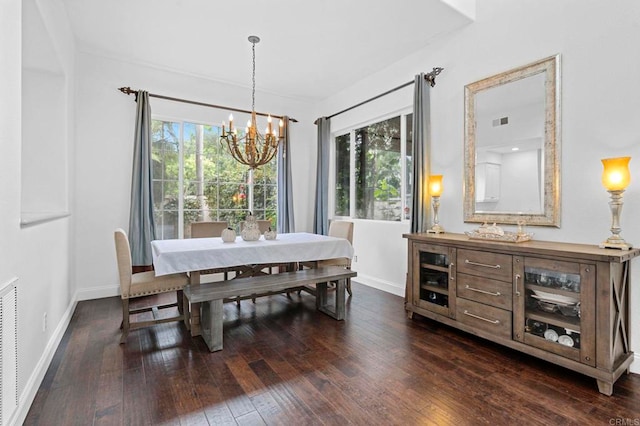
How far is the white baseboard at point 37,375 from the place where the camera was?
1.67 meters

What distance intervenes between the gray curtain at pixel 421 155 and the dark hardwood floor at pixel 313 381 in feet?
3.84

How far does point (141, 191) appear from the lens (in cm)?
402

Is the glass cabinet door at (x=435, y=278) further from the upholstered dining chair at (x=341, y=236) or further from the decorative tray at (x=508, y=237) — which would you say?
the upholstered dining chair at (x=341, y=236)

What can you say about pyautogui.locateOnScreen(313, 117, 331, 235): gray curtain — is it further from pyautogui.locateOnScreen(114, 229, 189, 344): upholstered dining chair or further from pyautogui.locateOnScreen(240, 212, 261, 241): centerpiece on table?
pyautogui.locateOnScreen(114, 229, 189, 344): upholstered dining chair

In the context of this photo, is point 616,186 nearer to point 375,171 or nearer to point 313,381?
point 313,381

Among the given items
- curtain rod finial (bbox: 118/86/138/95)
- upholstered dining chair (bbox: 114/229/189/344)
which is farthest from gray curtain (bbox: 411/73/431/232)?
curtain rod finial (bbox: 118/86/138/95)

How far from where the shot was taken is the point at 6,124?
1500mm

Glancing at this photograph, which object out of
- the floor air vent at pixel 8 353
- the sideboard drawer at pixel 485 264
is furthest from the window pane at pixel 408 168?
the floor air vent at pixel 8 353

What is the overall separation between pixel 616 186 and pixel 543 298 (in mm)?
876

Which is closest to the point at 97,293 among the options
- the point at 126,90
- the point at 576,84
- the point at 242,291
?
the point at 242,291

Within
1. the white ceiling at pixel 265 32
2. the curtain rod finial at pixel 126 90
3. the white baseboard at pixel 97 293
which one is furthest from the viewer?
the curtain rod finial at pixel 126 90

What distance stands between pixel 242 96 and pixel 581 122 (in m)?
4.18

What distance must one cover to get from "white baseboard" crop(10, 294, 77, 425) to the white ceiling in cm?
291

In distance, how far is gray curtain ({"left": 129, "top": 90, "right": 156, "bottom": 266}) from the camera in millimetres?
3980
